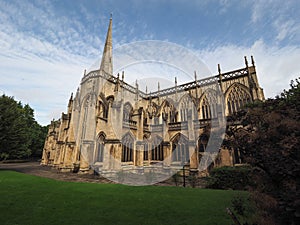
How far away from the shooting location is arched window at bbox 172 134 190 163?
57.1 ft

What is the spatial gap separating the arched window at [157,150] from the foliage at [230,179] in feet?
29.3

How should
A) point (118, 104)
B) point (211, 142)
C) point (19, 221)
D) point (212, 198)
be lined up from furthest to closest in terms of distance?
point (118, 104) → point (211, 142) → point (212, 198) → point (19, 221)

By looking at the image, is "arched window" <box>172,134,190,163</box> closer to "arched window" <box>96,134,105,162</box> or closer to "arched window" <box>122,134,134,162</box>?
"arched window" <box>122,134,134,162</box>

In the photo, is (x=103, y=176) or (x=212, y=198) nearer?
(x=212, y=198)

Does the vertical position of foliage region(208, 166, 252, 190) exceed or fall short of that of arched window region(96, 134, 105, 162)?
it falls short

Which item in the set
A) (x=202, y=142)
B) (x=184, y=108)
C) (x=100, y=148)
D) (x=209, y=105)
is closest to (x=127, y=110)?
(x=100, y=148)

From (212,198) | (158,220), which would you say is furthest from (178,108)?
(158,220)

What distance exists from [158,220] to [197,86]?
72.3ft

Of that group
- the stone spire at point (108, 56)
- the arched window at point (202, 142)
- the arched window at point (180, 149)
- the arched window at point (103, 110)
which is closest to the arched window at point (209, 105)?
the arched window at point (202, 142)

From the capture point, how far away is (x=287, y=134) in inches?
175

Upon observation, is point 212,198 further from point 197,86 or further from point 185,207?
point 197,86

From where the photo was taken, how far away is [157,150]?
19266 mm

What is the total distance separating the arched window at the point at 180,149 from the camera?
17392 millimetres

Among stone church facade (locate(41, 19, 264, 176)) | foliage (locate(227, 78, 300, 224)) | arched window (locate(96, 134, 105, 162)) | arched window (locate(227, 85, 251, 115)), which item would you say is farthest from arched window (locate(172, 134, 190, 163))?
foliage (locate(227, 78, 300, 224))
